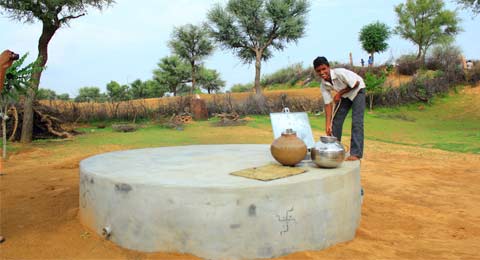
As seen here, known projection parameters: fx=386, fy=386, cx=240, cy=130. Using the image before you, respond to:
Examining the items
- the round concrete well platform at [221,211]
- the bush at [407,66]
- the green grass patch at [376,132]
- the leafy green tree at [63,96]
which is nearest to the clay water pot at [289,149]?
the round concrete well platform at [221,211]

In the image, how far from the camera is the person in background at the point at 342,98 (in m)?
4.23

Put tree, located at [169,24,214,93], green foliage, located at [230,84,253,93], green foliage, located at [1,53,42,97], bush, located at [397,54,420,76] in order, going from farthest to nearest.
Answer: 1. green foliage, located at [230,84,253,93]
2. tree, located at [169,24,214,93]
3. bush, located at [397,54,420,76]
4. green foliage, located at [1,53,42,97]

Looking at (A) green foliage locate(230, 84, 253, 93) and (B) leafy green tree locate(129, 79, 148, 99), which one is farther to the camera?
(A) green foliage locate(230, 84, 253, 93)

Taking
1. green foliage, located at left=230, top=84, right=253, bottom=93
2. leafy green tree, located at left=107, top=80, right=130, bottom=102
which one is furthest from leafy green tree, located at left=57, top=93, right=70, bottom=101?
green foliage, located at left=230, top=84, right=253, bottom=93

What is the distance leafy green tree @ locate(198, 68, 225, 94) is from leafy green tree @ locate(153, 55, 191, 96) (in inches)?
73.7

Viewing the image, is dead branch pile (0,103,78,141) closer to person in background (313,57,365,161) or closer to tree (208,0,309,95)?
person in background (313,57,365,161)

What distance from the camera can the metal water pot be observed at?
132 inches

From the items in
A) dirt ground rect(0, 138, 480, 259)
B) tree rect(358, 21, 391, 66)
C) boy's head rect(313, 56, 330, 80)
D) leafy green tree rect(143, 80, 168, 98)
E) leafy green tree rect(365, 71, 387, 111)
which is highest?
tree rect(358, 21, 391, 66)

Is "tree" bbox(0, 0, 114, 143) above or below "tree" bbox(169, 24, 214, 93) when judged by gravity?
below

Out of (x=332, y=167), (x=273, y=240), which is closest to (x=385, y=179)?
(x=332, y=167)

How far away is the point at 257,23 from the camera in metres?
26.2

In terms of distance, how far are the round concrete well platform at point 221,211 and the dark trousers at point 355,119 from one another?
0.84 meters

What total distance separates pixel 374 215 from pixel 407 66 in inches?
928

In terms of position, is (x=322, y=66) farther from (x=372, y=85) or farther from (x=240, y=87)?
(x=240, y=87)
